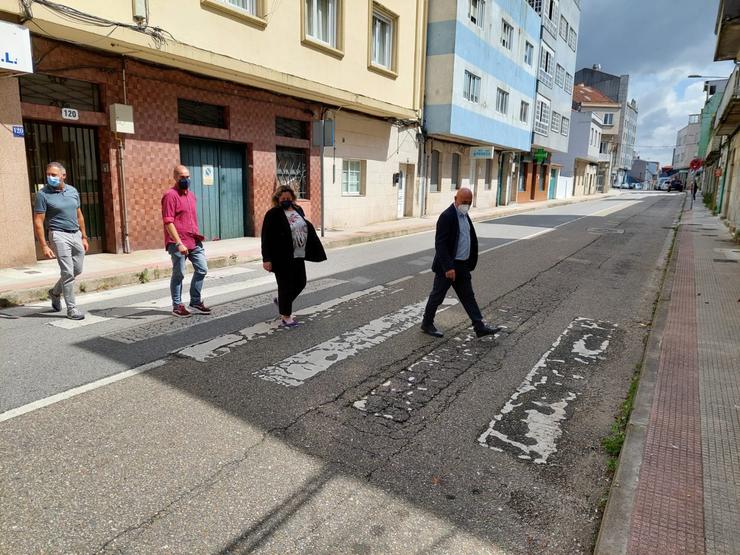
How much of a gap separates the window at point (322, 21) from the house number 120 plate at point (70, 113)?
659 cm

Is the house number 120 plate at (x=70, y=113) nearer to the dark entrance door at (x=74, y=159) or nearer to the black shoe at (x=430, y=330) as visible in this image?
the dark entrance door at (x=74, y=159)

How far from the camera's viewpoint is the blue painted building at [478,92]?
20.5 m

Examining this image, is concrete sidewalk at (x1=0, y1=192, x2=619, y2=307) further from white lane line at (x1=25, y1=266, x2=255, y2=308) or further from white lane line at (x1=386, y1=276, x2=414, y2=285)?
white lane line at (x1=386, y1=276, x2=414, y2=285)

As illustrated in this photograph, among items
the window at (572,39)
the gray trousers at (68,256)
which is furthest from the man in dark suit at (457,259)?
→ the window at (572,39)

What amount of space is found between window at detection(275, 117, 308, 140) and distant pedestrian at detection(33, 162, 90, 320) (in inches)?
342

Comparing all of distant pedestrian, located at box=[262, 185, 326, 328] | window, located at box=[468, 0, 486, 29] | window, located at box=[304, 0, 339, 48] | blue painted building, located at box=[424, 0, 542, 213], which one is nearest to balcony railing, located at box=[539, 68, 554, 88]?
blue painted building, located at box=[424, 0, 542, 213]

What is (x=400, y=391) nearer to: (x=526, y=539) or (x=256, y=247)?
(x=526, y=539)

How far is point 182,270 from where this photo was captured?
258 inches

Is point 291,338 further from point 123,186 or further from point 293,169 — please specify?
point 293,169

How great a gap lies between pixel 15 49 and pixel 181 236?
446 centimetres

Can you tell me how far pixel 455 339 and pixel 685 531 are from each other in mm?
3345

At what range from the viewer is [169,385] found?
14.3 ft

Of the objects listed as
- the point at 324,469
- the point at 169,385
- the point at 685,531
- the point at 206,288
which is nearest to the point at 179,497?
the point at 324,469

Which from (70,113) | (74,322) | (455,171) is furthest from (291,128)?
(455,171)
